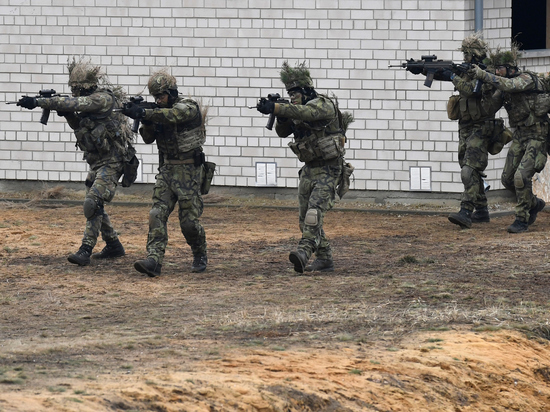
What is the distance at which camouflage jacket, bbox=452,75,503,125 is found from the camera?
12.0m

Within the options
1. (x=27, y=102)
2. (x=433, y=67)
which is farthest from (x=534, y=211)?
(x=27, y=102)

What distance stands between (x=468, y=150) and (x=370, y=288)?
427 cm

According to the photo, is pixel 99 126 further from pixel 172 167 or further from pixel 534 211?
pixel 534 211

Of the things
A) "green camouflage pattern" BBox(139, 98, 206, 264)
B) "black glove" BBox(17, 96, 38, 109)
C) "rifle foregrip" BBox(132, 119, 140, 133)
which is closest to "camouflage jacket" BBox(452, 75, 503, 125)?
"green camouflage pattern" BBox(139, 98, 206, 264)

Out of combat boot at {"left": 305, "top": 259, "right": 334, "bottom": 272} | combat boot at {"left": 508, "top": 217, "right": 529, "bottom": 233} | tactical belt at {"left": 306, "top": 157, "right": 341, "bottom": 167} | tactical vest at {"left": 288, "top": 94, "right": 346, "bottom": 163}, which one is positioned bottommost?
combat boot at {"left": 305, "top": 259, "right": 334, "bottom": 272}

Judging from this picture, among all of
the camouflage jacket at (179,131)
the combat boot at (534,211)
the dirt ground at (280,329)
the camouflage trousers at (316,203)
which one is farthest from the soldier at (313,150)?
the combat boot at (534,211)

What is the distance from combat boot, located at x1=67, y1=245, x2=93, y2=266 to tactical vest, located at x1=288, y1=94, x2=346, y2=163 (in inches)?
92.9

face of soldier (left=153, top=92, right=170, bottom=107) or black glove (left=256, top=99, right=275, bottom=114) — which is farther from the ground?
face of soldier (left=153, top=92, right=170, bottom=107)

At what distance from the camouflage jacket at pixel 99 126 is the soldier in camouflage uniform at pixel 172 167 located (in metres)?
0.76

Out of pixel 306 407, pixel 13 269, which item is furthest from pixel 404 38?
pixel 306 407

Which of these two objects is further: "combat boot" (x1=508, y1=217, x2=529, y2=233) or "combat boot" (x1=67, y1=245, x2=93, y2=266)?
"combat boot" (x1=508, y1=217, x2=529, y2=233)

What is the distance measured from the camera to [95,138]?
10047 mm

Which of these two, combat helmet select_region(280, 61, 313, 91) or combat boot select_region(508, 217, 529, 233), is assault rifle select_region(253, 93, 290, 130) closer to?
combat helmet select_region(280, 61, 313, 91)

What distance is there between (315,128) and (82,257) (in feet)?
8.80
